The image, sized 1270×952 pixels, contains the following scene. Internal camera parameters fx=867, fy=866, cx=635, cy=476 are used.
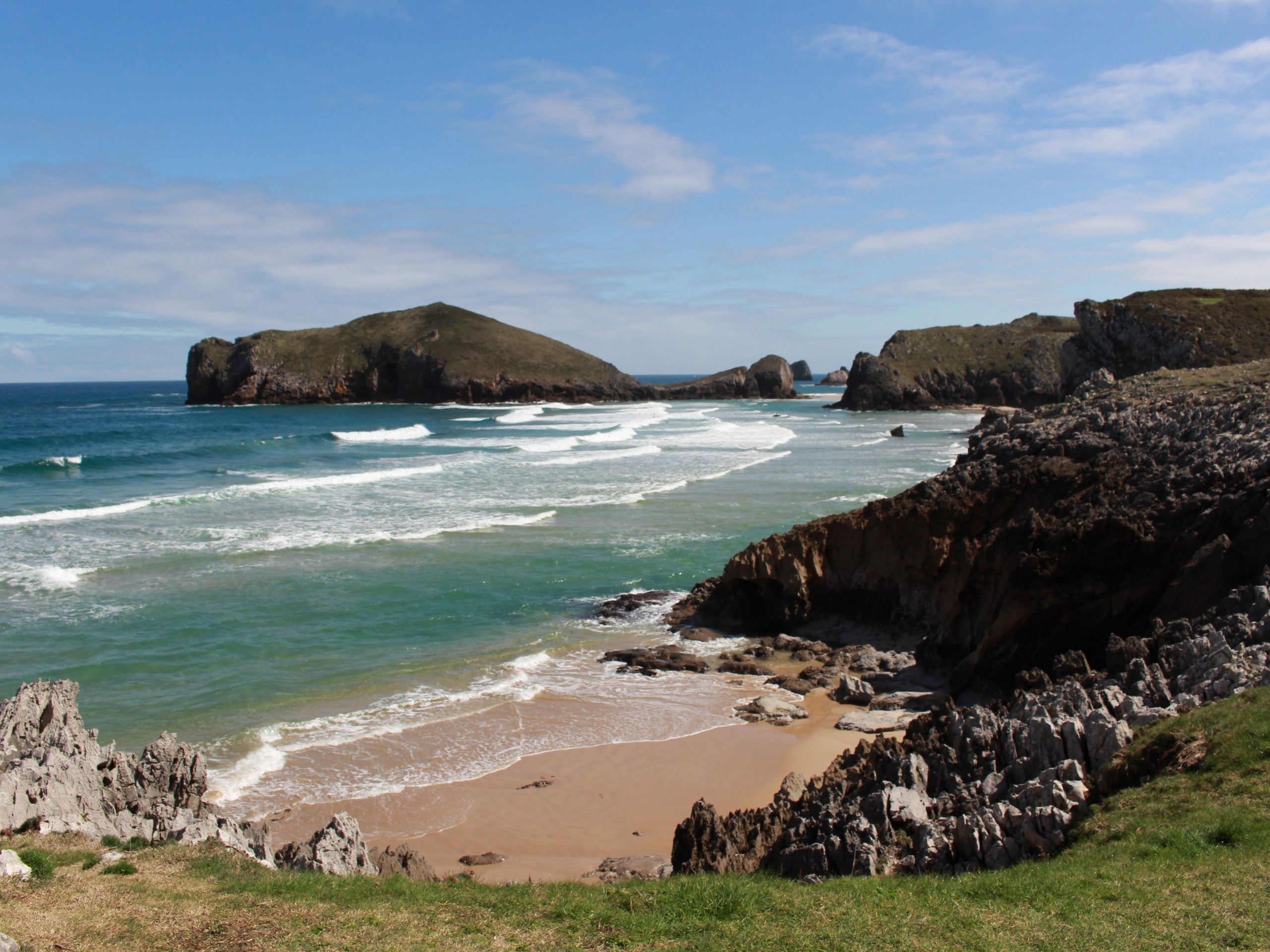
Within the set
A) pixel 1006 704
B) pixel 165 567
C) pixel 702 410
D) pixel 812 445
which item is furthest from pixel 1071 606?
pixel 702 410

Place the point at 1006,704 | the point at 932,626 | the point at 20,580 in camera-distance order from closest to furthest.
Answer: the point at 1006,704
the point at 932,626
the point at 20,580

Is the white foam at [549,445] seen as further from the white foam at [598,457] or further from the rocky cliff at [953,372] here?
the rocky cliff at [953,372]

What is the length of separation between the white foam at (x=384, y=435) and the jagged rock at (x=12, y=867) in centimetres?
5913

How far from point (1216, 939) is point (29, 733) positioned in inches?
442

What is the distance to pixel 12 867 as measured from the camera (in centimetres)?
764

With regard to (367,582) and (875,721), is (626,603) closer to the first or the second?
(367,582)

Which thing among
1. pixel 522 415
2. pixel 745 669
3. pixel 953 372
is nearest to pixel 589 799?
pixel 745 669

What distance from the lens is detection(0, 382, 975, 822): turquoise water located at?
1430 centimetres

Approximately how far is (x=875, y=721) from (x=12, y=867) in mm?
11422

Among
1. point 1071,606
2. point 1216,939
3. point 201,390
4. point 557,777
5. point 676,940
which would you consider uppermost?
point 201,390

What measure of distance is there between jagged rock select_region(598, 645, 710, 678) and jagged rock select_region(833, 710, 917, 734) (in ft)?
11.4

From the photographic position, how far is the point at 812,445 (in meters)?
57.2

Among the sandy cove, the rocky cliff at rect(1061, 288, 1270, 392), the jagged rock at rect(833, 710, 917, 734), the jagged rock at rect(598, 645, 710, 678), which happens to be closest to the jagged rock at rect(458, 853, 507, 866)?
the sandy cove

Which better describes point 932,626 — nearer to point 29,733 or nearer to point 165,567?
point 29,733
